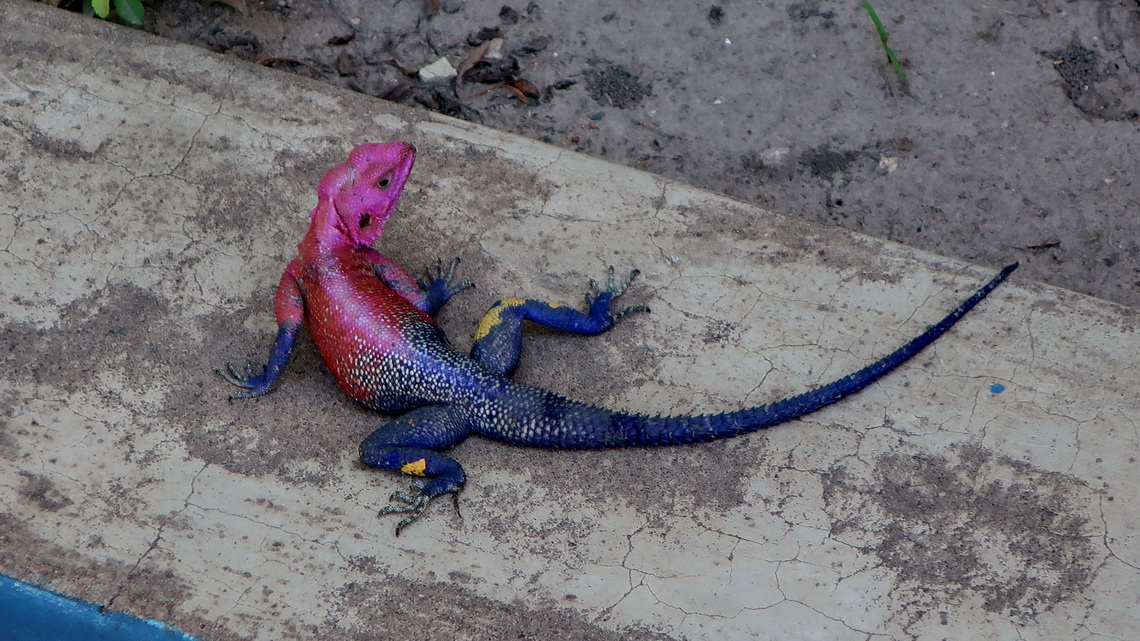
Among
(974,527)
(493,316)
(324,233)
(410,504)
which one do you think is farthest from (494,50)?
(974,527)

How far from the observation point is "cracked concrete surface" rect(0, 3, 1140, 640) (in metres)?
3.10

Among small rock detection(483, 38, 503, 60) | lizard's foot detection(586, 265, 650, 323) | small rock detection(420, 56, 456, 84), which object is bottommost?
lizard's foot detection(586, 265, 650, 323)

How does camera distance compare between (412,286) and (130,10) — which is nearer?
(412,286)

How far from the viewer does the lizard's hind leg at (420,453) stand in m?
3.30

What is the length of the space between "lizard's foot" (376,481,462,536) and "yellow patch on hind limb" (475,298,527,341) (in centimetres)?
65

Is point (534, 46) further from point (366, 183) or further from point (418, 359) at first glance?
point (418, 359)

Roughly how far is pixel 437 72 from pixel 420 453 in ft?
9.04

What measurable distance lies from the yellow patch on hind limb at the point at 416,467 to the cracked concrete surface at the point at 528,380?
0.36 feet

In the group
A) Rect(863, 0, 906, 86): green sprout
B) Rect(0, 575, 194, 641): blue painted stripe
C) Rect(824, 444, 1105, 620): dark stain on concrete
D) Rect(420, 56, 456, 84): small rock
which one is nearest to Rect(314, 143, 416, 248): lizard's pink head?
Rect(0, 575, 194, 641): blue painted stripe

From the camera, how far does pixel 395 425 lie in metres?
3.46

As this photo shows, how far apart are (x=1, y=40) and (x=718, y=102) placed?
11.5 ft

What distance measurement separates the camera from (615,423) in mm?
3441

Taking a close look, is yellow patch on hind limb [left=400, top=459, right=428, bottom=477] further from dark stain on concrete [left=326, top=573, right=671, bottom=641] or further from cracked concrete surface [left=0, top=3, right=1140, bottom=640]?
dark stain on concrete [left=326, top=573, right=671, bottom=641]

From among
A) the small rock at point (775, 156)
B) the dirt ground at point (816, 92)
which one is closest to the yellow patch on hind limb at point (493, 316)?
the dirt ground at point (816, 92)
